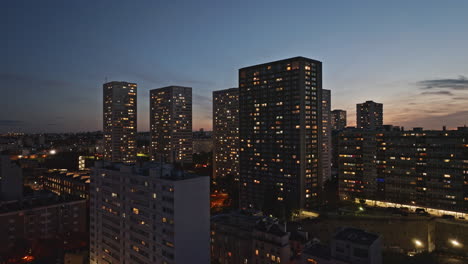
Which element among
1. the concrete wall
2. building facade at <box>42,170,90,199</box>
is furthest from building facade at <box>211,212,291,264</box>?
building facade at <box>42,170,90,199</box>

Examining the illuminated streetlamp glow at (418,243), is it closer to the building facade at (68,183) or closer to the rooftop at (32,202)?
the rooftop at (32,202)

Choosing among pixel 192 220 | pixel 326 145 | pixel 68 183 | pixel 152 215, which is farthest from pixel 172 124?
pixel 192 220

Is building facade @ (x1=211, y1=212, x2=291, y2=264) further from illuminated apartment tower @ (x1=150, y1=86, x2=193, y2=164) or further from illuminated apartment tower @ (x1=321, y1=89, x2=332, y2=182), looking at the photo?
illuminated apartment tower @ (x1=150, y1=86, x2=193, y2=164)

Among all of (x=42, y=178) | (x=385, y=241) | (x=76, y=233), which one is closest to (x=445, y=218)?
(x=385, y=241)

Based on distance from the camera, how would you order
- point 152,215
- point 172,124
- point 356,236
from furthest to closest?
point 172,124 < point 152,215 < point 356,236

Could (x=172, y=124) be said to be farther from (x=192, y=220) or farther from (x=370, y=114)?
(x=370, y=114)

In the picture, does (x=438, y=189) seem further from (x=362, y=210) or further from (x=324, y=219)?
(x=324, y=219)
